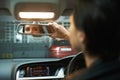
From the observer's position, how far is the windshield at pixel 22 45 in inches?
168

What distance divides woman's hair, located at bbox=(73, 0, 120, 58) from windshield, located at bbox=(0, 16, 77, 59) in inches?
116

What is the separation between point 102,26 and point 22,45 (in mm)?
3198

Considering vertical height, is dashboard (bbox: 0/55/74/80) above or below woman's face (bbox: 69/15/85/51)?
above

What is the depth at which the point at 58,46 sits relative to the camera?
4328 mm

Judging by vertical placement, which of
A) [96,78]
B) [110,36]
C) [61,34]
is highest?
[61,34]

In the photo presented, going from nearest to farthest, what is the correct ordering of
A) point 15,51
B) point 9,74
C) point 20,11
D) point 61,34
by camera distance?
point 20,11, point 61,34, point 9,74, point 15,51

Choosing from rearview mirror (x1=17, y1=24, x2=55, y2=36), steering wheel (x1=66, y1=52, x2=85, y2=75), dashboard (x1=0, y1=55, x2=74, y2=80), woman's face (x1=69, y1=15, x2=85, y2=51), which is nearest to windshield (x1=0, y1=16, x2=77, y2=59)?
dashboard (x1=0, y1=55, x2=74, y2=80)

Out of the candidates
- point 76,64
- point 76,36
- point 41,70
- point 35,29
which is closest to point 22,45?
point 41,70

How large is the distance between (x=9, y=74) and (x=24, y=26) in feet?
5.35

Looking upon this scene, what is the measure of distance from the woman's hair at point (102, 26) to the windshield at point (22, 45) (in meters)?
2.93

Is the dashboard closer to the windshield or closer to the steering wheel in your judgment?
the steering wheel

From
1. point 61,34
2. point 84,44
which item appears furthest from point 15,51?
point 84,44

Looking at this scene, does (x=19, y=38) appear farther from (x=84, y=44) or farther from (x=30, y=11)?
(x=84, y=44)

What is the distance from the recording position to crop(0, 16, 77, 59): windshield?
4264mm
